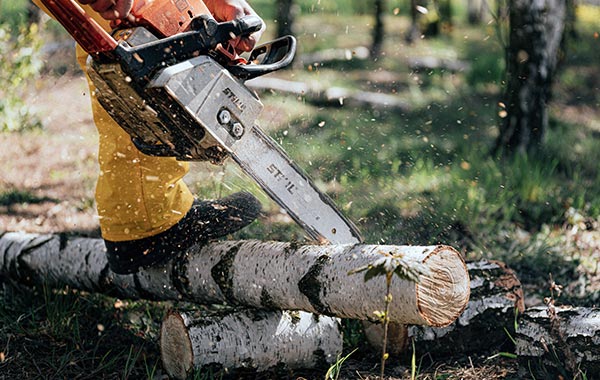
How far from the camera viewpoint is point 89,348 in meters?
3.01

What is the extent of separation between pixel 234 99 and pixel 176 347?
910mm

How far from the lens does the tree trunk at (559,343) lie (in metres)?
2.57

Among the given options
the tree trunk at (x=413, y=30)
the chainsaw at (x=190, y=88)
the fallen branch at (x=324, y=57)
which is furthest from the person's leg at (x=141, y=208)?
the tree trunk at (x=413, y=30)

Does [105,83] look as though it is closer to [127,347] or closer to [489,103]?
[127,347]

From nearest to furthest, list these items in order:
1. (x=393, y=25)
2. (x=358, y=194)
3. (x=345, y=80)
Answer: (x=358, y=194)
(x=345, y=80)
(x=393, y=25)

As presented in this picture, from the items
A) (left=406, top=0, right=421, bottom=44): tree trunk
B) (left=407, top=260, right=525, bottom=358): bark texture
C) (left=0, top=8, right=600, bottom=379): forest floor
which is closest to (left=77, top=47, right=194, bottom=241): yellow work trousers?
(left=0, top=8, right=600, bottom=379): forest floor

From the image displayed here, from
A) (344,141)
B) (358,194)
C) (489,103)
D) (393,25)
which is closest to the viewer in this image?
(358,194)

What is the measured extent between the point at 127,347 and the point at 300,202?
35.4 inches

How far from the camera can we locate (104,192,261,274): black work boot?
9.96 ft

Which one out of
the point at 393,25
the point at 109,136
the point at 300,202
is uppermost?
the point at 109,136

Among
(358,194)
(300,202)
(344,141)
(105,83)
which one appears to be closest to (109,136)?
(105,83)

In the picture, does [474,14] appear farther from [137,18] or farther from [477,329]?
[137,18]

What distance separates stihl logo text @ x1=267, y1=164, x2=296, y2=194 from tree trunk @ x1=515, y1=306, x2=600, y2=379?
98 cm

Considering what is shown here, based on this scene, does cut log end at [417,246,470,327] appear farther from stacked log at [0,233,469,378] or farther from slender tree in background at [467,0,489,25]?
slender tree in background at [467,0,489,25]
